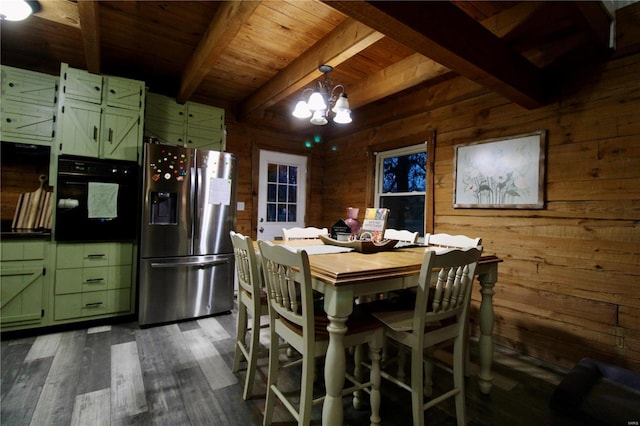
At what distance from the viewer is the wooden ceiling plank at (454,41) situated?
140 cm

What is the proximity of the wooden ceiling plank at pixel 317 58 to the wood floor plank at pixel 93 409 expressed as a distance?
9.02 feet

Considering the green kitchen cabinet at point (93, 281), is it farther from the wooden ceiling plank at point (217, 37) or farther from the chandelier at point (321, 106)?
the chandelier at point (321, 106)

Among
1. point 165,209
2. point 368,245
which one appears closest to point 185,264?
point 165,209

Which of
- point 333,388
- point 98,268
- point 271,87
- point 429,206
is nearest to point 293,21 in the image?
point 271,87

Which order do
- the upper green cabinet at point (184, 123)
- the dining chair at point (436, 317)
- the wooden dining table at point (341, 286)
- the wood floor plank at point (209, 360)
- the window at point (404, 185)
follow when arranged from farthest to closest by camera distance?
the window at point (404, 185), the upper green cabinet at point (184, 123), the wood floor plank at point (209, 360), the dining chair at point (436, 317), the wooden dining table at point (341, 286)

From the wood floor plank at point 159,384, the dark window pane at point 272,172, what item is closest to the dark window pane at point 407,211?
the dark window pane at point 272,172

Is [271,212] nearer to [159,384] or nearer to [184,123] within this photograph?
[184,123]

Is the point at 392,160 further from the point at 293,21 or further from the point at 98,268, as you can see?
the point at 98,268

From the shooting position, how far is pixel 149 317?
9.20 feet

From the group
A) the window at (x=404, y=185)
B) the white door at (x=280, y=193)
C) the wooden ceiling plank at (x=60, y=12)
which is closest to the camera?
the wooden ceiling plank at (x=60, y=12)

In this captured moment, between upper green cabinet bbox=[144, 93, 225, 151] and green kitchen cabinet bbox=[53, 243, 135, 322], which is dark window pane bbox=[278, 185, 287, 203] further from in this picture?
green kitchen cabinet bbox=[53, 243, 135, 322]

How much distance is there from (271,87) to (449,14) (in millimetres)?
2105

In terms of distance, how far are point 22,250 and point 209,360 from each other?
6.17 feet

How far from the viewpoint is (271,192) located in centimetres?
438
